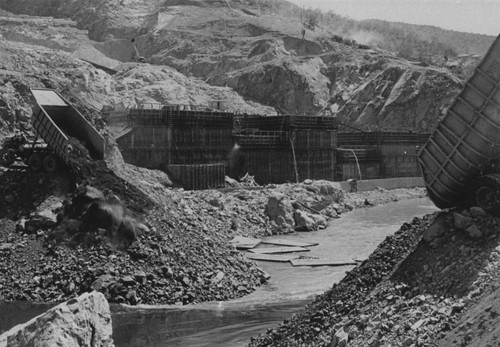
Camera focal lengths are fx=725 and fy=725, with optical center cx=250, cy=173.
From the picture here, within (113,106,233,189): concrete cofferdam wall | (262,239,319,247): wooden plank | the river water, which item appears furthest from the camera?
(113,106,233,189): concrete cofferdam wall

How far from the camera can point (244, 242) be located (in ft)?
98.0

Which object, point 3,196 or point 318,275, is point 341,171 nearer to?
point 318,275

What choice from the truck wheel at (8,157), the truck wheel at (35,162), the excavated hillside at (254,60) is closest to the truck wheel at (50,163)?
the truck wheel at (35,162)

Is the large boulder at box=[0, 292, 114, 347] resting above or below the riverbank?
above

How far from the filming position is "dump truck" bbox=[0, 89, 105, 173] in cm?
2469

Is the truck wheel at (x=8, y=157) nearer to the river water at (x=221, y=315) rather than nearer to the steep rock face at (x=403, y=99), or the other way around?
the river water at (x=221, y=315)

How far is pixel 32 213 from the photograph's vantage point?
73.5 ft

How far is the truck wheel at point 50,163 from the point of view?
81.7ft

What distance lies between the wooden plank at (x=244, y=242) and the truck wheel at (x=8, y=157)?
30.4 feet

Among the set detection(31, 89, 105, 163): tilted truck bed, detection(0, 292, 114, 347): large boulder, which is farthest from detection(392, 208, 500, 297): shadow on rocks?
detection(31, 89, 105, 163): tilted truck bed

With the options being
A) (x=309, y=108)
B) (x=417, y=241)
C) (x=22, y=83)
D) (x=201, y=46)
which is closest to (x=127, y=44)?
(x=201, y=46)

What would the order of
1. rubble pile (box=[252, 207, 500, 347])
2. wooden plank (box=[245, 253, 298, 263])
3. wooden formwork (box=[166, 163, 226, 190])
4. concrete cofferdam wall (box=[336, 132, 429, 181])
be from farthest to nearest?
concrete cofferdam wall (box=[336, 132, 429, 181]) < wooden formwork (box=[166, 163, 226, 190]) < wooden plank (box=[245, 253, 298, 263]) < rubble pile (box=[252, 207, 500, 347])

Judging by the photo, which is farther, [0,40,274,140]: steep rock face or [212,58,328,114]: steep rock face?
[212,58,328,114]: steep rock face

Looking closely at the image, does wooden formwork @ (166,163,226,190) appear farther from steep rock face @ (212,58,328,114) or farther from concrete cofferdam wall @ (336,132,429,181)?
steep rock face @ (212,58,328,114)
